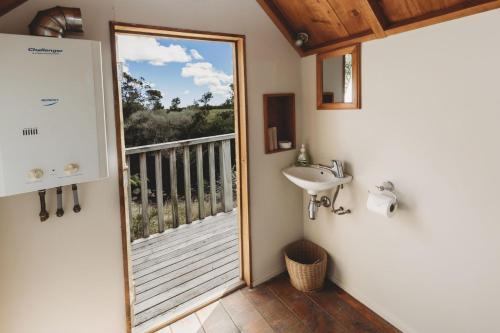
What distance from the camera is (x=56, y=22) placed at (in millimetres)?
1374

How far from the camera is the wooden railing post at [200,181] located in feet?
11.0

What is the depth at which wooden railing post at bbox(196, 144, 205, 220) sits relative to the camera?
11.0 ft

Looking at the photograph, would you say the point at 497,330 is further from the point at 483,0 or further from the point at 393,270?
the point at 483,0

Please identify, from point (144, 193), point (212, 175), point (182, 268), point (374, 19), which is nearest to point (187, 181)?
point (212, 175)

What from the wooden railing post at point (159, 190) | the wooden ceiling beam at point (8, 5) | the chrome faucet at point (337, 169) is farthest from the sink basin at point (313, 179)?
the wooden ceiling beam at point (8, 5)

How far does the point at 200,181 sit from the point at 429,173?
2.32 meters

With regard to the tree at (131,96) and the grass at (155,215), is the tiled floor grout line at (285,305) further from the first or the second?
the tree at (131,96)

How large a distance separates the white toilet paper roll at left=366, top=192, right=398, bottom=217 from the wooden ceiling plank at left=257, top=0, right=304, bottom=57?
127cm

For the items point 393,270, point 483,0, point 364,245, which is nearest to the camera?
point 483,0

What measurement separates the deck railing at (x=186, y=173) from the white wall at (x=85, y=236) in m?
1.24

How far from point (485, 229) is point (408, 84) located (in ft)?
2.82

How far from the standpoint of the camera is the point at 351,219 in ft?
7.38

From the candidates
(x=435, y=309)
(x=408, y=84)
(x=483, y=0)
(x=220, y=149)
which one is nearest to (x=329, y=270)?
(x=435, y=309)

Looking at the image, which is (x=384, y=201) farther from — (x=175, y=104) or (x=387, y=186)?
(x=175, y=104)
